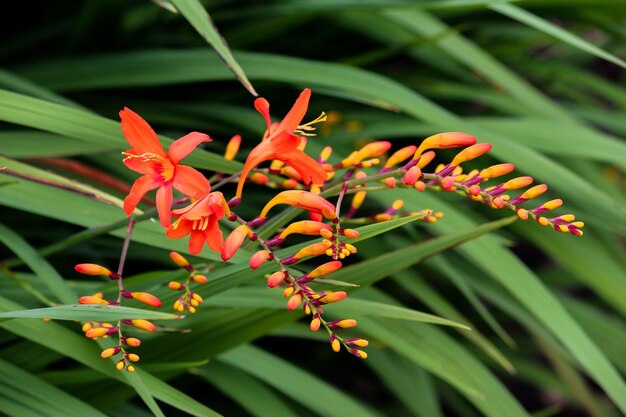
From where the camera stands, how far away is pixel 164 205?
94cm

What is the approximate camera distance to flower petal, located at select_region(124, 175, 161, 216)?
3.15 feet

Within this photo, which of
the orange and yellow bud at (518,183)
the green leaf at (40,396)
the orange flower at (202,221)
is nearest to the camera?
the orange flower at (202,221)

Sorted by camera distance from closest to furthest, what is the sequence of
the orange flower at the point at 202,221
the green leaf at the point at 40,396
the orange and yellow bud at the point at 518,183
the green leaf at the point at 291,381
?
the orange flower at the point at 202,221, the orange and yellow bud at the point at 518,183, the green leaf at the point at 40,396, the green leaf at the point at 291,381

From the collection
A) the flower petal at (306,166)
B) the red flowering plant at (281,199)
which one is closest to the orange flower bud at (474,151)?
the red flowering plant at (281,199)

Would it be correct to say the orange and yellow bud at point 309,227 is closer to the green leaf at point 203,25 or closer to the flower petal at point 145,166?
the flower petal at point 145,166

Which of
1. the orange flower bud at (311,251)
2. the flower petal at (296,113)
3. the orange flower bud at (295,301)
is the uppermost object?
the flower petal at (296,113)

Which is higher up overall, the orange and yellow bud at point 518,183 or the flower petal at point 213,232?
the flower petal at point 213,232

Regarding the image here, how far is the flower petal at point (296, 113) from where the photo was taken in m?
0.95

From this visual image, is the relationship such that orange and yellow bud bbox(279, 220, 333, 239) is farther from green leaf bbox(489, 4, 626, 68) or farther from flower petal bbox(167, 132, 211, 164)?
green leaf bbox(489, 4, 626, 68)

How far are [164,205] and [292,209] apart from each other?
22cm

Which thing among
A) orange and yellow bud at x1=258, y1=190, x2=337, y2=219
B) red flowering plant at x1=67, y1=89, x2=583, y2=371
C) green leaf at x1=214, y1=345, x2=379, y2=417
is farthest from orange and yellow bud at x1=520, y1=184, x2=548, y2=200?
green leaf at x1=214, y1=345, x2=379, y2=417

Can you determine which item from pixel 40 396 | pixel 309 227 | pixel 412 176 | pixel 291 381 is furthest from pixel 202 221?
pixel 291 381

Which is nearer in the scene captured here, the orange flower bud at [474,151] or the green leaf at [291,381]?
the orange flower bud at [474,151]

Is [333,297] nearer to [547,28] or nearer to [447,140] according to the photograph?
[447,140]
